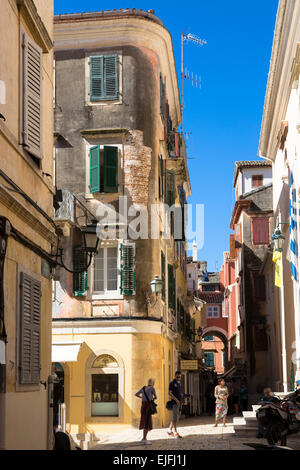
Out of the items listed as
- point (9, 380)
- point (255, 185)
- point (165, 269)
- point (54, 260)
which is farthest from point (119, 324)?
point (255, 185)

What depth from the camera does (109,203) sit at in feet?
82.7

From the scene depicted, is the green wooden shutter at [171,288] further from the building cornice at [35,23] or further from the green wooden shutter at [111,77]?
the building cornice at [35,23]

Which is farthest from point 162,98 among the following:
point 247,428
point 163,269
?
point 247,428

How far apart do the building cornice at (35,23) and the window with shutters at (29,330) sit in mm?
3927

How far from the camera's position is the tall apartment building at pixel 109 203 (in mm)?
24203

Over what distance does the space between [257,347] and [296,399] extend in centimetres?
3018

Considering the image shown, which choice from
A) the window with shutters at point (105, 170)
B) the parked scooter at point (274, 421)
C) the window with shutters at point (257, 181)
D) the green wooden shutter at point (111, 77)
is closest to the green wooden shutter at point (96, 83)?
the green wooden shutter at point (111, 77)

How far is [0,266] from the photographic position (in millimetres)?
9695

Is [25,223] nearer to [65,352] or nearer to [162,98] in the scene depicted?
[65,352]

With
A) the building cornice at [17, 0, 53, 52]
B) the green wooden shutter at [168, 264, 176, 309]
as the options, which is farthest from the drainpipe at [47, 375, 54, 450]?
the green wooden shutter at [168, 264, 176, 309]

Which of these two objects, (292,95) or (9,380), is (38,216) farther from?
(292,95)

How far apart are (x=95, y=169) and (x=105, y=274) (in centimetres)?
350

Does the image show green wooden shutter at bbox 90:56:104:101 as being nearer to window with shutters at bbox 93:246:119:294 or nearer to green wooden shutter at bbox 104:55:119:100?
green wooden shutter at bbox 104:55:119:100

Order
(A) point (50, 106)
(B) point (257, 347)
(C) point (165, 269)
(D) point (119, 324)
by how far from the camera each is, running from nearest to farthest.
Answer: (A) point (50, 106), (D) point (119, 324), (C) point (165, 269), (B) point (257, 347)
